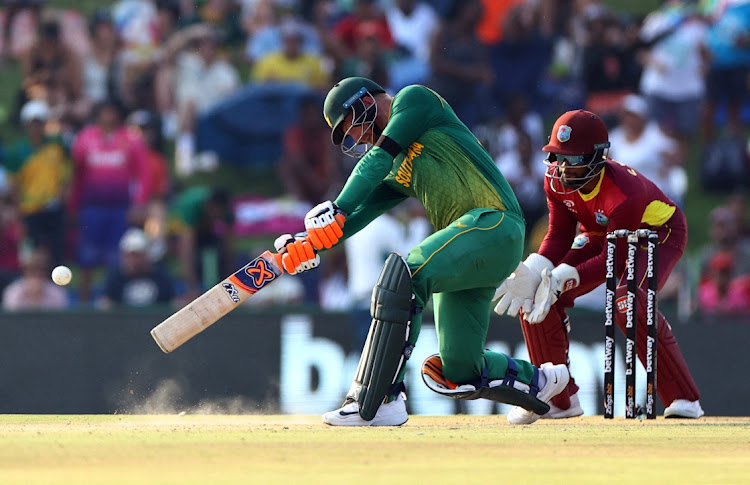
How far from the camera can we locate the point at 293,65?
14844 mm

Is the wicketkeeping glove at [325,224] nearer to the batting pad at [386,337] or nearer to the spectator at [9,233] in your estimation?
the batting pad at [386,337]

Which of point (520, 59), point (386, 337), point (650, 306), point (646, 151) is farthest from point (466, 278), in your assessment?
point (520, 59)

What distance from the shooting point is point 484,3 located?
49.3 feet

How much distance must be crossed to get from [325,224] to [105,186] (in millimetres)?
7517

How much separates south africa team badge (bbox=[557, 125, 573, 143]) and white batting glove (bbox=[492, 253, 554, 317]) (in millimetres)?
799

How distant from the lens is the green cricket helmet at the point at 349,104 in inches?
279

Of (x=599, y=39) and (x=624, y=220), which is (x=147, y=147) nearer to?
(x=599, y=39)

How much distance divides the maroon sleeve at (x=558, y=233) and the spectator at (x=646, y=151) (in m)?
5.07

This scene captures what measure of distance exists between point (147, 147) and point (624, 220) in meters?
7.53

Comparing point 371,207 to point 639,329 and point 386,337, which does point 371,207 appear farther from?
point 639,329

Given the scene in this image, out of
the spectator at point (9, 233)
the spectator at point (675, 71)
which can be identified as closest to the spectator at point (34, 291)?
the spectator at point (9, 233)

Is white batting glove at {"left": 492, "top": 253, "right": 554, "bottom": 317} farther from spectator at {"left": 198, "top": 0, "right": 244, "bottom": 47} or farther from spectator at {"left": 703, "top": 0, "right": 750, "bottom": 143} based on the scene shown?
spectator at {"left": 198, "top": 0, "right": 244, "bottom": 47}

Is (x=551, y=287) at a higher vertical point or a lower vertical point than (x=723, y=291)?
lower

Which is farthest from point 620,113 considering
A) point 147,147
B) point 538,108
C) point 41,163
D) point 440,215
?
point 440,215
